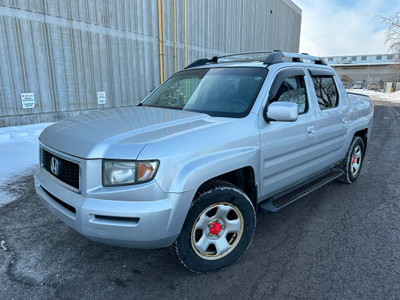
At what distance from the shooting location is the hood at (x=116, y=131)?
2008mm

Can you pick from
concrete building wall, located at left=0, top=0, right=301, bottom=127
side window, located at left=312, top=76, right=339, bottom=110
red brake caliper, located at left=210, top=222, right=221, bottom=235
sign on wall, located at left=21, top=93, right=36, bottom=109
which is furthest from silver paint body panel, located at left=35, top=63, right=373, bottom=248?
concrete building wall, located at left=0, top=0, right=301, bottom=127

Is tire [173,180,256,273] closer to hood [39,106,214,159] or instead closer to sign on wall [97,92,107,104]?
hood [39,106,214,159]

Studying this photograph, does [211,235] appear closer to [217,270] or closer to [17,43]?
[217,270]

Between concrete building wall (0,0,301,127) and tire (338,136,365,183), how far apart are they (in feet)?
24.9

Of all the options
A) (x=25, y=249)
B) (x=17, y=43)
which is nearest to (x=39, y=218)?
(x=25, y=249)

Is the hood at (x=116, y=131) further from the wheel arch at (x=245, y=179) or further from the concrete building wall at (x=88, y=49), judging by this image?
the concrete building wall at (x=88, y=49)

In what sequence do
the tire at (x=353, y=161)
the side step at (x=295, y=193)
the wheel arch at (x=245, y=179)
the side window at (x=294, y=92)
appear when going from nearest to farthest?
the wheel arch at (x=245, y=179)
the side step at (x=295, y=193)
the side window at (x=294, y=92)
the tire at (x=353, y=161)

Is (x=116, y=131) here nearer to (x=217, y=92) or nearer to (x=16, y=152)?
(x=217, y=92)

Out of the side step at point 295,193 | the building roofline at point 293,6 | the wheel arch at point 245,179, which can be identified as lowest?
the side step at point 295,193

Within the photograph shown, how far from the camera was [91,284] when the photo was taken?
230cm

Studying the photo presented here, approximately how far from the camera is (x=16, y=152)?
5875 mm

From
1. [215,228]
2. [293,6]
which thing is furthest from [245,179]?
[293,6]

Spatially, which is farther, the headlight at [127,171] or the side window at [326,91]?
the side window at [326,91]

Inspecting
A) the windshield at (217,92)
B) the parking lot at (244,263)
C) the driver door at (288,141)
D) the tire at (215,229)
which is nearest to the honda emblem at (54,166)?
the parking lot at (244,263)
